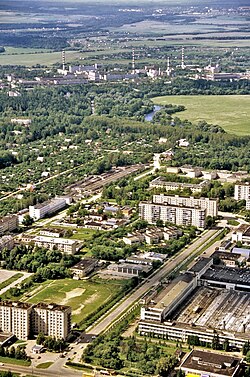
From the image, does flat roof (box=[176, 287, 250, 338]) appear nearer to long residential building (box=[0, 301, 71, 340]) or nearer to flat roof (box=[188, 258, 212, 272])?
flat roof (box=[188, 258, 212, 272])

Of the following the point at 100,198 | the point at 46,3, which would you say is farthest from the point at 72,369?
the point at 46,3

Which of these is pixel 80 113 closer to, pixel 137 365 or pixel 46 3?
pixel 137 365

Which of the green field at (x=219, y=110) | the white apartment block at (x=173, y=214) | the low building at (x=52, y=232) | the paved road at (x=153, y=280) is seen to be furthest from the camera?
the green field at (x=219, y=110)

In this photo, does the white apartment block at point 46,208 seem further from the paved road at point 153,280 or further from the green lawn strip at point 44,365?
the green lawn strip at point 44,365

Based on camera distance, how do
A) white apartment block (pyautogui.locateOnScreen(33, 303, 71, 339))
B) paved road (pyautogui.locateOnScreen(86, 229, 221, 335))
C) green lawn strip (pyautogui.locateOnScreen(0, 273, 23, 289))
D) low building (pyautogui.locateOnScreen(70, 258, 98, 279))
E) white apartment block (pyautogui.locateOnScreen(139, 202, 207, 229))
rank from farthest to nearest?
white apartment block (pyautogui.locateOnScreen(139, 202, 207, 229)), low building (pyautogui.locateOnScreen(70, 258, 98, 279)), green lawn strip (pyautogui.locateOnScreen(0, 273, 23, 289)), paved road (pyautogui.locateOnScreen(86, 229, 221, 335)), white apartment block (pyautogui.locateOnScreen(33, 303, 71, 339))

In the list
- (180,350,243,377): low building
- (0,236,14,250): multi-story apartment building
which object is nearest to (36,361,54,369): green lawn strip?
(180,350,243,377): low building

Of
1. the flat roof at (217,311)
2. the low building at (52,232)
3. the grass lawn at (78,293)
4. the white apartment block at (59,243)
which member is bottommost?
the grass lawn at (78,293)

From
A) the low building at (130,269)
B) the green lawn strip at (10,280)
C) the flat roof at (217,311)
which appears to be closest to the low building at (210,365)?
the flat roof at (217,311)

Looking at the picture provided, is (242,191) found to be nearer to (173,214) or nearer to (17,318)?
(173,214)
